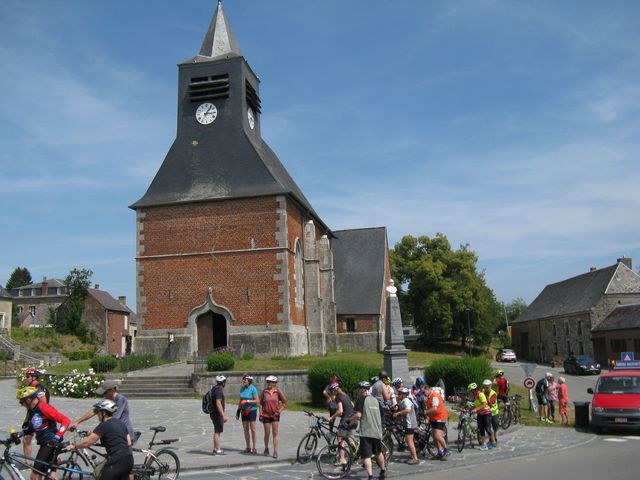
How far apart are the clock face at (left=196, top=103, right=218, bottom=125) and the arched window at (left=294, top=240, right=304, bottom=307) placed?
277 inches

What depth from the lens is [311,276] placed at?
102 feet

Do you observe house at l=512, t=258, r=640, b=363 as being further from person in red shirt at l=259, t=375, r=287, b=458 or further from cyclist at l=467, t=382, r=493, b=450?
person in red shirt at l=259, t=375, r=287, b=458

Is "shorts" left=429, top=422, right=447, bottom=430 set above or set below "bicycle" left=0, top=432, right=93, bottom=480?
below

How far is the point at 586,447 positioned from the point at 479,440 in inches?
92.4

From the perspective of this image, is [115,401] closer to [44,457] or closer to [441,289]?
[44,457]

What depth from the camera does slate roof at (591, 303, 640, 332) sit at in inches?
1679

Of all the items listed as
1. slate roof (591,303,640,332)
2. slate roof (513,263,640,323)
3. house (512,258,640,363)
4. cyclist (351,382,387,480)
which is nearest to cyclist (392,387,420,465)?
cyclist (351,382,387,480)

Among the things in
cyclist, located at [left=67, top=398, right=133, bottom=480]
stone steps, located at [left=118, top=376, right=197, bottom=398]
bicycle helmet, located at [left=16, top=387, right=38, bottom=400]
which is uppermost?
bicycle helmet, located at [left=16, top=387, right=38, bottom=400]

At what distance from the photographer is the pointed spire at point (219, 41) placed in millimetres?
30109

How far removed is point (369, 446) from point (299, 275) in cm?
2051

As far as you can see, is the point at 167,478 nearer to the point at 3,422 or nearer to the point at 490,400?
the point at 490,400

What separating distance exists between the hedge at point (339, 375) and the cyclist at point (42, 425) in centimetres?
1140

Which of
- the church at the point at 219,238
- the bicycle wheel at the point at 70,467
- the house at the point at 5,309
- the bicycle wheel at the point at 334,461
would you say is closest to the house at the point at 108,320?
the house at the point at 5,309

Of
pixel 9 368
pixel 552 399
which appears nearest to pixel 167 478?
pixel 552 399
